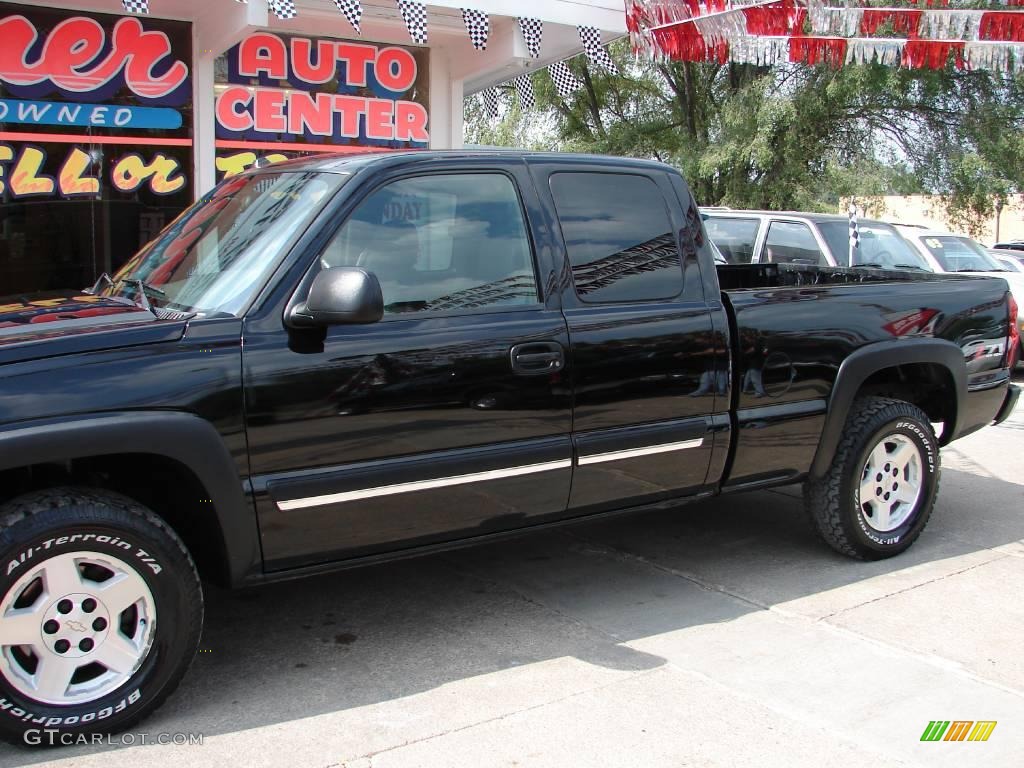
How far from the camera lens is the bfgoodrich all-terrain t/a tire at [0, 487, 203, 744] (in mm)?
3152

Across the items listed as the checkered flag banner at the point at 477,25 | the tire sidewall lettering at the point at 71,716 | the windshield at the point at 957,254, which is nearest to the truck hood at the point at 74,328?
the tire sidewall lettering at the point at 71,716

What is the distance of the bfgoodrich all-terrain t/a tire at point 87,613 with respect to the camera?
315 cm

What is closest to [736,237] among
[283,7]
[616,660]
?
[283,7]

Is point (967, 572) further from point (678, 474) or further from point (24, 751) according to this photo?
point (24, 751)

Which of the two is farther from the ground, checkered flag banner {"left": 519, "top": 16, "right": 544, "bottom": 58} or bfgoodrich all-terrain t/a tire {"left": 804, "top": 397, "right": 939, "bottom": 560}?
checkered flag banner {"left": 519, "top": 16, "right": 544, "bottom": 58}

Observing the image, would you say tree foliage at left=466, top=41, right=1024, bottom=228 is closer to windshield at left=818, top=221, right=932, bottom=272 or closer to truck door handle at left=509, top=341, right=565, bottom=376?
windshield at left=818, top=221, right=932, bottom=272

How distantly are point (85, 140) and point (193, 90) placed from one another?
990mm

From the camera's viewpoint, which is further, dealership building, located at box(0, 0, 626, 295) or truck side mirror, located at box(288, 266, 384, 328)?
dealership building, located at box(0, 0, 626, 295)

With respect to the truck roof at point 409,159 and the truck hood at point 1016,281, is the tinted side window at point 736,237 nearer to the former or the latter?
the truck hood at point 1016,281

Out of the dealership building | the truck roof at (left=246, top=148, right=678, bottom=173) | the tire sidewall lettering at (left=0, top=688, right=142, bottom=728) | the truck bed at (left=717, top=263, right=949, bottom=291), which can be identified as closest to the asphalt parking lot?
the tire sidewall lettering at (left=0, top=688, right=142, bottom=728)

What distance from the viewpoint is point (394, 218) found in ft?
12.8

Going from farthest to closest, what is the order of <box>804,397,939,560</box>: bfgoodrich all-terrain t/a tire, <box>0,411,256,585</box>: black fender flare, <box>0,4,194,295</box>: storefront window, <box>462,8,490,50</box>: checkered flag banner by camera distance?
<box>462,8,490,50</box>: checkered flag banner
<box>0,4,194,295</box>: storefront window
<box>804,397,939,560</box>: bfgoodrich all-terrain t/a tire
<box>0,411,256,585</box>: black fender flare

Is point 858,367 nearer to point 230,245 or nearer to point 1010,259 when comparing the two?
point 230,245

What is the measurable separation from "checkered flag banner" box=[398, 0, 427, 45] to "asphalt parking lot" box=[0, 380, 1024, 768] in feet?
15.1
